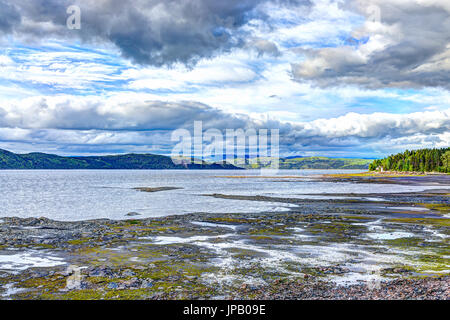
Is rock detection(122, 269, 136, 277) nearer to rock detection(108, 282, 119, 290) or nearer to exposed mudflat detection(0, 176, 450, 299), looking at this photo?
exposed mudflat detection(0, 176, 450, 299)

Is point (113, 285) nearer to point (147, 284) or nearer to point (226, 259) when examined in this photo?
point (147, 284)

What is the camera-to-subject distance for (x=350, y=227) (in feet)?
111

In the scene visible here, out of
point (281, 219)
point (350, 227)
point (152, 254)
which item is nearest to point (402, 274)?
point (152, 254)

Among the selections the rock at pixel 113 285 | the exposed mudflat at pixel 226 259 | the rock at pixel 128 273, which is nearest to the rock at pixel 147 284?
the exposed mudflat at pixel 226 259

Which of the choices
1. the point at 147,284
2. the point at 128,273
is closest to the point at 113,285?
the point at 147,284

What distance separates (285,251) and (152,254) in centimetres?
836

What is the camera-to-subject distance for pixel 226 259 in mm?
21766

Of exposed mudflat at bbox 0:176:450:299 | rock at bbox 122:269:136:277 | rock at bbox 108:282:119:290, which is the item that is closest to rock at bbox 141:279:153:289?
exposed mudflat at bbox 0:176:450:299

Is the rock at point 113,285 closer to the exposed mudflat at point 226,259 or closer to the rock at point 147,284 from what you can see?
the exposed mudflat at point 226,259

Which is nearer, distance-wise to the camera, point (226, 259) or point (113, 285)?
point (113, 285)

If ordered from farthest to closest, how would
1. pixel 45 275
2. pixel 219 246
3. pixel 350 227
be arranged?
pixel 350 227
pixel 219 246
pixel 45 275

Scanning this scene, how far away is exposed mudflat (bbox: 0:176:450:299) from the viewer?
15.5 metres

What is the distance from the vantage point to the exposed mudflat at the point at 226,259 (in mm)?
15508
